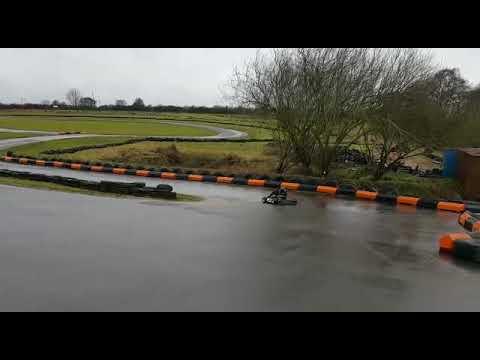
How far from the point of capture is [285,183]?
16.0m

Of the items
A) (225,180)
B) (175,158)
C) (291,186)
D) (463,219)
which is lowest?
(175,158)

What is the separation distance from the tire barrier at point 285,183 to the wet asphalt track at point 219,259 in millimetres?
1380

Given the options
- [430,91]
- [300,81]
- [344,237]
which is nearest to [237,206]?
[344,237]

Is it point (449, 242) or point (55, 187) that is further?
point (55, 187)

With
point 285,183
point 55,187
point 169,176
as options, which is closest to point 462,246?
point 285,183

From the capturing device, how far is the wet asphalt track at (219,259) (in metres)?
5.21

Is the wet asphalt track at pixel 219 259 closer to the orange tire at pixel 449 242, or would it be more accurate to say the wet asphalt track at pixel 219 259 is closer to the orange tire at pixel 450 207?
the orange tire at pixel 449 242

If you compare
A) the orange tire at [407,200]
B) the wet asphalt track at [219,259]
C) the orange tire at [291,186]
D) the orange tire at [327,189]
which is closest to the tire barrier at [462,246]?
the wet asphalt track at [219,259]

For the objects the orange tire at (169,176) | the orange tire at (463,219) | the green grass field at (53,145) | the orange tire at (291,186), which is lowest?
the green grass field at (53,145)

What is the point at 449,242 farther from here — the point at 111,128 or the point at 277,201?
the point at 111,128

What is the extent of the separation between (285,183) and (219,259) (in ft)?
30.9
